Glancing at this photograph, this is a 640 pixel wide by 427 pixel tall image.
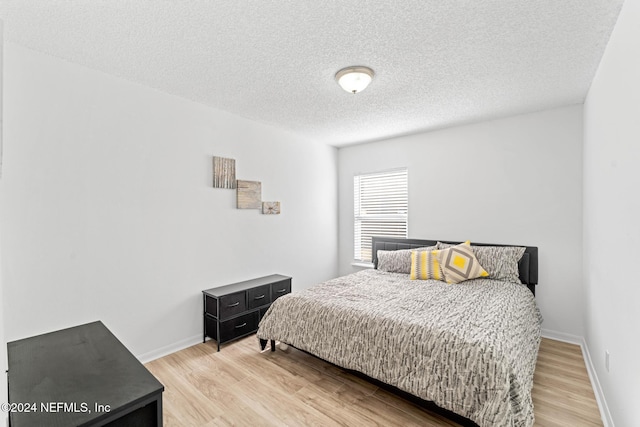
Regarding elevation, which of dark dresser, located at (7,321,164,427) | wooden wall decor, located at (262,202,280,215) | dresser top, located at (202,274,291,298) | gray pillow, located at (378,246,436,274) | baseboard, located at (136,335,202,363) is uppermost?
Answer: wooden wall decor, located at (262,202,280,215)

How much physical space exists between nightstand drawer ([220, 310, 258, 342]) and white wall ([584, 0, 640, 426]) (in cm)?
287

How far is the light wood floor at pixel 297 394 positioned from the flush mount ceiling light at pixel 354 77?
236 cm

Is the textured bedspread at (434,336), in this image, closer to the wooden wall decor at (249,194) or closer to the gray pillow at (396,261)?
the gray pillow at (396,261)

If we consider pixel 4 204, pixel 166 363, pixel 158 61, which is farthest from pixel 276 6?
pixel 166 363

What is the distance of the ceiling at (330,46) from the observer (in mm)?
1781

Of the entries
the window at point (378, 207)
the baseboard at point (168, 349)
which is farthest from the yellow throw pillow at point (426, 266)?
the baseboard at point (168, 349)

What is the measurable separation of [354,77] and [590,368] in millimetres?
3050

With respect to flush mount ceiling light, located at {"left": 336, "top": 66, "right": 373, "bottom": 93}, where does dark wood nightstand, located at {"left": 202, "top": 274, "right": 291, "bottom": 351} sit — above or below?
below

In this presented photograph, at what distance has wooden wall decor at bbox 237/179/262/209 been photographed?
353 cm

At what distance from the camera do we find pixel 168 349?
9.66 feet

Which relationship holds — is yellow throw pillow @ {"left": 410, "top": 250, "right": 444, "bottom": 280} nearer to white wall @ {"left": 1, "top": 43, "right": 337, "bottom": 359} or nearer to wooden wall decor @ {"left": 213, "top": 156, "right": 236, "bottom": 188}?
white wall @ {"left": 1, "top": 43, "right": 337, "bottom": 359}

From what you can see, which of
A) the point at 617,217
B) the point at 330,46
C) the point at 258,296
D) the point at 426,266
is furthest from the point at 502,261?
the point at 330,46

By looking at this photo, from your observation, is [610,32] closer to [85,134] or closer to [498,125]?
[498,125]

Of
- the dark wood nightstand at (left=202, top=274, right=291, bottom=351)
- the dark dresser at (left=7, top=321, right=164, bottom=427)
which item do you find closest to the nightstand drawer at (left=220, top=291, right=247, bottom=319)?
the dark wood nightstand at (left=202, top=274, right=291, bottom=351)
